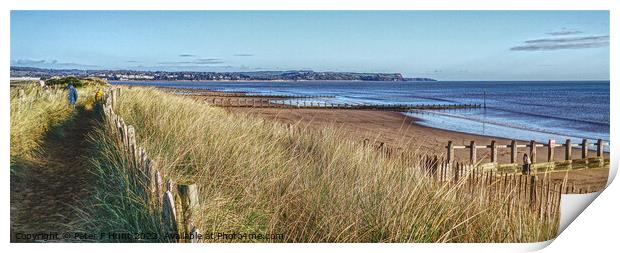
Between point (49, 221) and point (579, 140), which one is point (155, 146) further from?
point (579, 140)

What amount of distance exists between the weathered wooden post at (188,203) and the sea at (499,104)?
2.90m

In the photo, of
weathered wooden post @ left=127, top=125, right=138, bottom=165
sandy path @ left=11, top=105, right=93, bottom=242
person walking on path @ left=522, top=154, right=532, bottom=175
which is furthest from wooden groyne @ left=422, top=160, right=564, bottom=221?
sandy path @ left=11, top=105, right=93, bottom=242

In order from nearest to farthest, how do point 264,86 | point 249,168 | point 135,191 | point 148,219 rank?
point 148,219 < point 135,191 < point 249,168 < point 264,86

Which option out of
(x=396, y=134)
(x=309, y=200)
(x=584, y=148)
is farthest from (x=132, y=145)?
(x=396, y=134)

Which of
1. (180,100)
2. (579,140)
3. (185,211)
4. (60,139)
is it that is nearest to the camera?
(185,211)

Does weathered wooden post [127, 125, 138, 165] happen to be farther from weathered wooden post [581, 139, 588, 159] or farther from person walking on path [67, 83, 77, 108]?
weathered wooden post [581, 139, 588, 159]

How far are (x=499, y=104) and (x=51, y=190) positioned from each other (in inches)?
660

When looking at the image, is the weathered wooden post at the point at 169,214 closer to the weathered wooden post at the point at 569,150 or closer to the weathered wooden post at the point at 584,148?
the weathered wooden post at the point at 584,148

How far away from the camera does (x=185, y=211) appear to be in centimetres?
464

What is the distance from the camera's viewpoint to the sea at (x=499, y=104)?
22.8ft

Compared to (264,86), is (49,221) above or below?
below
